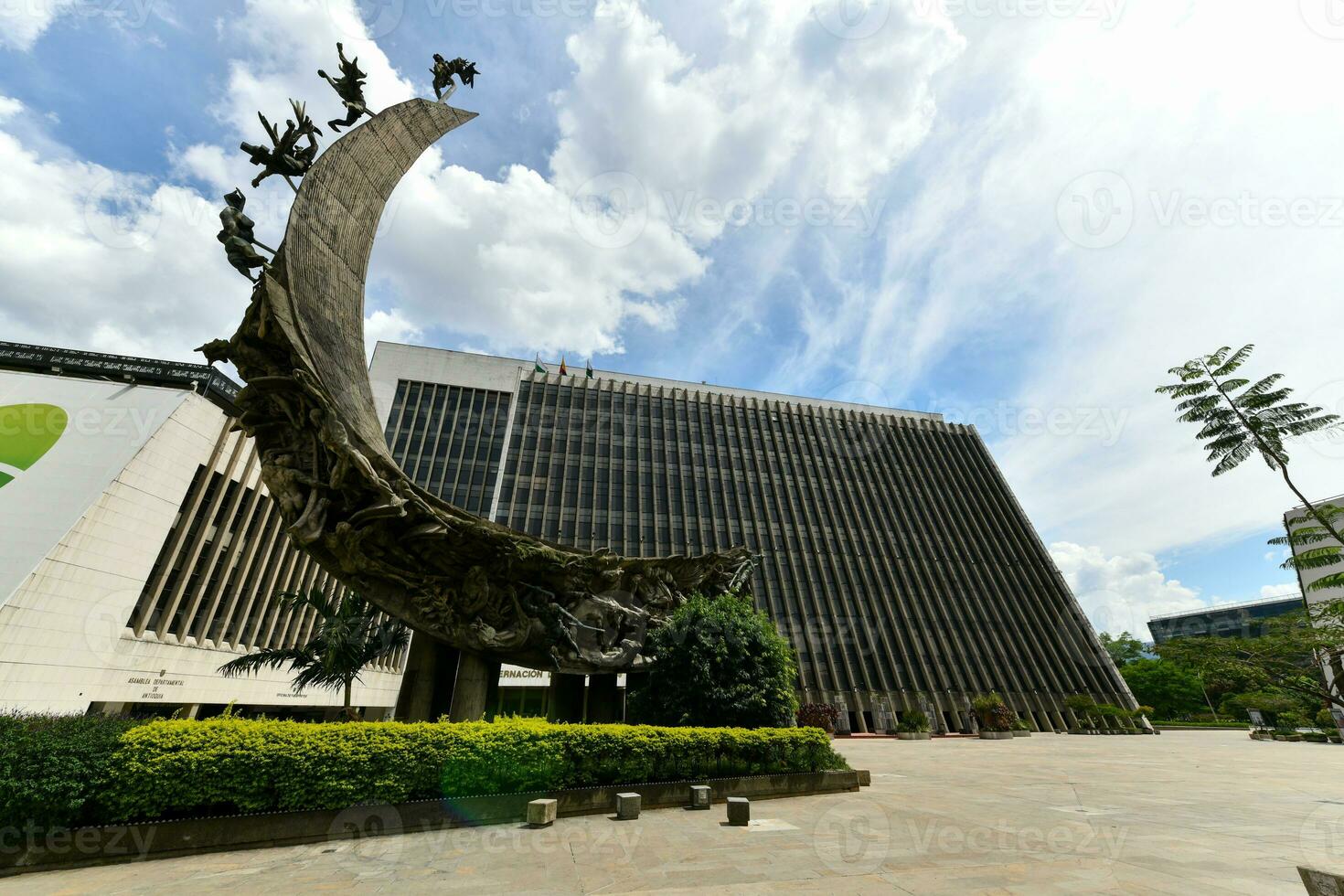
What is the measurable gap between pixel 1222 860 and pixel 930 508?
51.8 m

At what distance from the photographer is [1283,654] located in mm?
5547

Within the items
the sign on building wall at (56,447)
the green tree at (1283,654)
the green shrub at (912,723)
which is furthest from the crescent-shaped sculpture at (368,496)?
the green shrub at (912,723)

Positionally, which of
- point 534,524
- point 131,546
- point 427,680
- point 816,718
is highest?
point 534,524

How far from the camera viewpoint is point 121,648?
2583 cm

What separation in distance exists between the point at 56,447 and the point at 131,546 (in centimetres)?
607

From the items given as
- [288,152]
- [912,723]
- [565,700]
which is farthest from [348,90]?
[912,723]

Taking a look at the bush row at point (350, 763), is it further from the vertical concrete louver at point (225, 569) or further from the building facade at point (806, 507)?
the building facade at point (806, 507)

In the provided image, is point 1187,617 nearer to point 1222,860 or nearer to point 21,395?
point 1222,860

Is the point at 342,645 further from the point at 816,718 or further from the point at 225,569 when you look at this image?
the point at 225,569

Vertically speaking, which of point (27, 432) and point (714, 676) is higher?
point (27, 432)

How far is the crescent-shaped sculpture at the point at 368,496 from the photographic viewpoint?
11.9 m

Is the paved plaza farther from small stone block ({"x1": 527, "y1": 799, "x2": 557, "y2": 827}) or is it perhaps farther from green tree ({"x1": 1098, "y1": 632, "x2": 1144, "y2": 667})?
green tree ({"x1": 1098, "y1": 632, "x2": 1144, "y2": 667})

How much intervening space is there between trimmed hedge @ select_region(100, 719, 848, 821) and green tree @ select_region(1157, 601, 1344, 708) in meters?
9.89

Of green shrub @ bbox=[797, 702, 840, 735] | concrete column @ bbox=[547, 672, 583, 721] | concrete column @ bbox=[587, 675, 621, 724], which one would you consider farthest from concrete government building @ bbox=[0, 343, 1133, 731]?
green shrub @ bbox=[797, 702, 840, 735]
